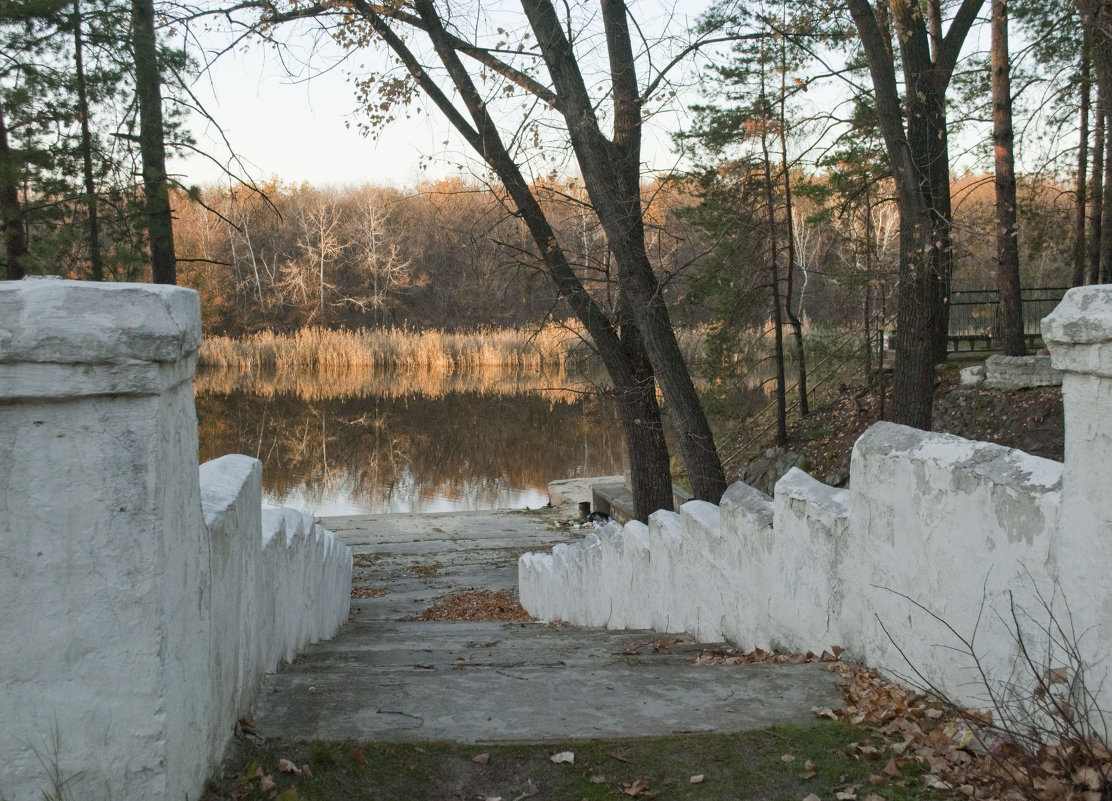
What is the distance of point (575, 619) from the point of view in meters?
8.46

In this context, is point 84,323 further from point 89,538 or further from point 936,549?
point 936,549

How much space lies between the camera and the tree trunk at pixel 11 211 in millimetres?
9477

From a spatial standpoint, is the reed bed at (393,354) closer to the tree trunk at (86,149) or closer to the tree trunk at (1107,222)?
the tree trunk at (1107,222)

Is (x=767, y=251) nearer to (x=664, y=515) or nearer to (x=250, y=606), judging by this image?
(x=664, y=515)

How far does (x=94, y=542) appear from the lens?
2109 millimetres

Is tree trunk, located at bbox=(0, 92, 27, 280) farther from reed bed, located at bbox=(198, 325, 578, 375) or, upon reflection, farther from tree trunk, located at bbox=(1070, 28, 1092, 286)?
reed bed, located at bbox=(198, 325, 578, 375)

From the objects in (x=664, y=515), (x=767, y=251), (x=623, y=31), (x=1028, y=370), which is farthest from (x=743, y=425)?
(x=664, y=515)

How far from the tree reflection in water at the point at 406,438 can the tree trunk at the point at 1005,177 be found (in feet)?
Answer: 23.6

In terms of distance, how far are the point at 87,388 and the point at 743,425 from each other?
14.5 metres

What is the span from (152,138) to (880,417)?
9.75m

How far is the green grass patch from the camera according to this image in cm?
262

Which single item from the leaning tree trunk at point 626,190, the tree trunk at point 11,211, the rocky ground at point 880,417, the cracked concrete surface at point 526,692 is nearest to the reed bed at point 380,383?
the rocky ground at point 880,417

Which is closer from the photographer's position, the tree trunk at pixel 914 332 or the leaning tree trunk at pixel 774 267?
the tree trunk at pixel 914 332

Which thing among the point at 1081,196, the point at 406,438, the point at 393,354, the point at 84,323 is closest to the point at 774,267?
the point at 1081,196
